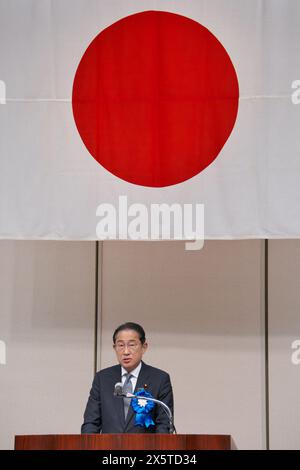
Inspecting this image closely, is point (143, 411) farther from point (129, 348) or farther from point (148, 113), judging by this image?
point (148, 113)

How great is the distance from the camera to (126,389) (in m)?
5.08

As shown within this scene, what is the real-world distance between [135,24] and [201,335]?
211 centimetres

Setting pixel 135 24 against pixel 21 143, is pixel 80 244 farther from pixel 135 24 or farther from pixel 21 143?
pixel 135 24

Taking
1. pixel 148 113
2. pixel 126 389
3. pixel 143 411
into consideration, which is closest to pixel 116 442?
pixel 143 411

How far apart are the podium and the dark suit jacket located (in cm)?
91

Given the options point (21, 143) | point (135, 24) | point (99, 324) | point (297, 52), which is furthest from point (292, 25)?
point (99, 324)

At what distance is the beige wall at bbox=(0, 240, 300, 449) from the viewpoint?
6.36 m

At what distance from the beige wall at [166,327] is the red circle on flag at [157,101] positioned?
947 millimetres

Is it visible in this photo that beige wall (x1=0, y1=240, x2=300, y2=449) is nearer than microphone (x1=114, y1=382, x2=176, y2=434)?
No

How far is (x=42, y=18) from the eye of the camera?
19.2 feet

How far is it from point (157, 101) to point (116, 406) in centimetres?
191

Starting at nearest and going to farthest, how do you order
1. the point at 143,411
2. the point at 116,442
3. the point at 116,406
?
the point at 116,442 < the point at 143,411 < the point at 116,406

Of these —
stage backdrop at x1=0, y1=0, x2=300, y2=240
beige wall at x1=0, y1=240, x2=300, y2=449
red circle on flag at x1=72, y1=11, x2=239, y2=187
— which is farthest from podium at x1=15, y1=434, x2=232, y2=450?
beige wall at x1=0, y1=240, x2=300, y2=449

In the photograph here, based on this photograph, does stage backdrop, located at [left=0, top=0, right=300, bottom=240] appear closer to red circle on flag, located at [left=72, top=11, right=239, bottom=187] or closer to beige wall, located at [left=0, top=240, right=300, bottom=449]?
red circle on flag, located at [left=72, top=11, right=239, bottom=187]
